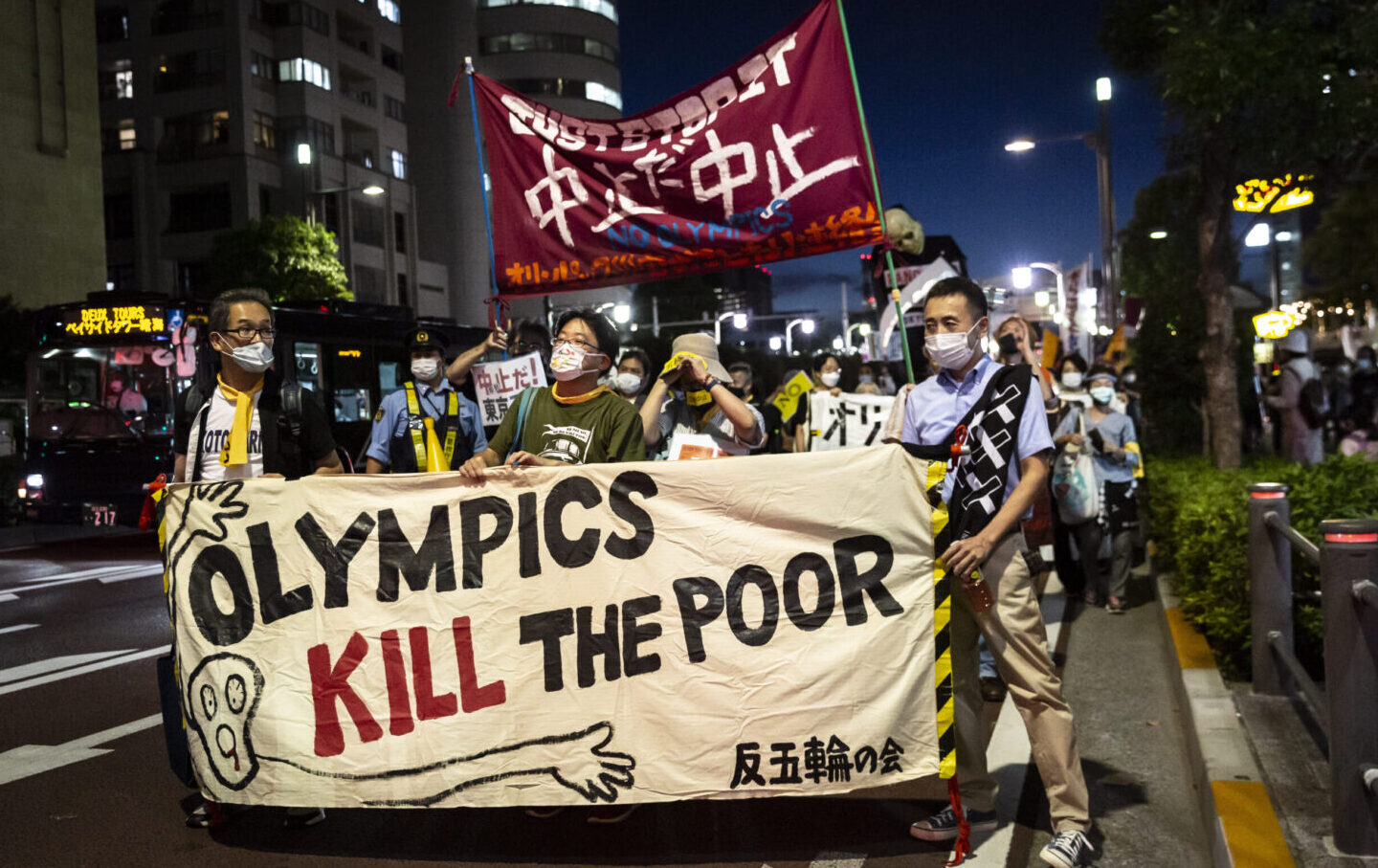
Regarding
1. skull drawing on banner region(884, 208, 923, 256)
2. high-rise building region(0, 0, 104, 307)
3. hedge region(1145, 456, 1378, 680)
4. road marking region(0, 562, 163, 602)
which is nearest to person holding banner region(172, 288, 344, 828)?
hedge region(1145, 456, 1378, 680)

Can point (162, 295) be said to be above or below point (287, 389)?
above

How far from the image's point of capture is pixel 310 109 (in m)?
53.8

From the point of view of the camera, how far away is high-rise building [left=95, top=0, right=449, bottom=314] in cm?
5188

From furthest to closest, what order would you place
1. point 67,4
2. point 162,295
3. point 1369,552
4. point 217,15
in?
point 217,15
point 67,4
point 162,295
point 1369,552

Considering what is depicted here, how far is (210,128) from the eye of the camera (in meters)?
52.4

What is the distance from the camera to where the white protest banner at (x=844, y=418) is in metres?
11.2

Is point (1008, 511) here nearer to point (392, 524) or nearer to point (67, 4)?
point (392, 524)

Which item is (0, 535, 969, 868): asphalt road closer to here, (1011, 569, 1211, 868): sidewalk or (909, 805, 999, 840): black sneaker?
(909, 805, 999, 840): black sneaker

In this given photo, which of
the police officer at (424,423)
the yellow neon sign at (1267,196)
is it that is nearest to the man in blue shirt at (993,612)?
the police officer at (424,423)

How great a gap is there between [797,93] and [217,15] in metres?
53.8

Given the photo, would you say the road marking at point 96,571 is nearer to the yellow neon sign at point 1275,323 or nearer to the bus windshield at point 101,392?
the bus windshield at point 101,392

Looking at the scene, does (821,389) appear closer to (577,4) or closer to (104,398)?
(104,398)

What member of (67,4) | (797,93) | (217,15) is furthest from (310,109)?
(797,93)

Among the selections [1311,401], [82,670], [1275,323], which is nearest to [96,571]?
[82,670]
